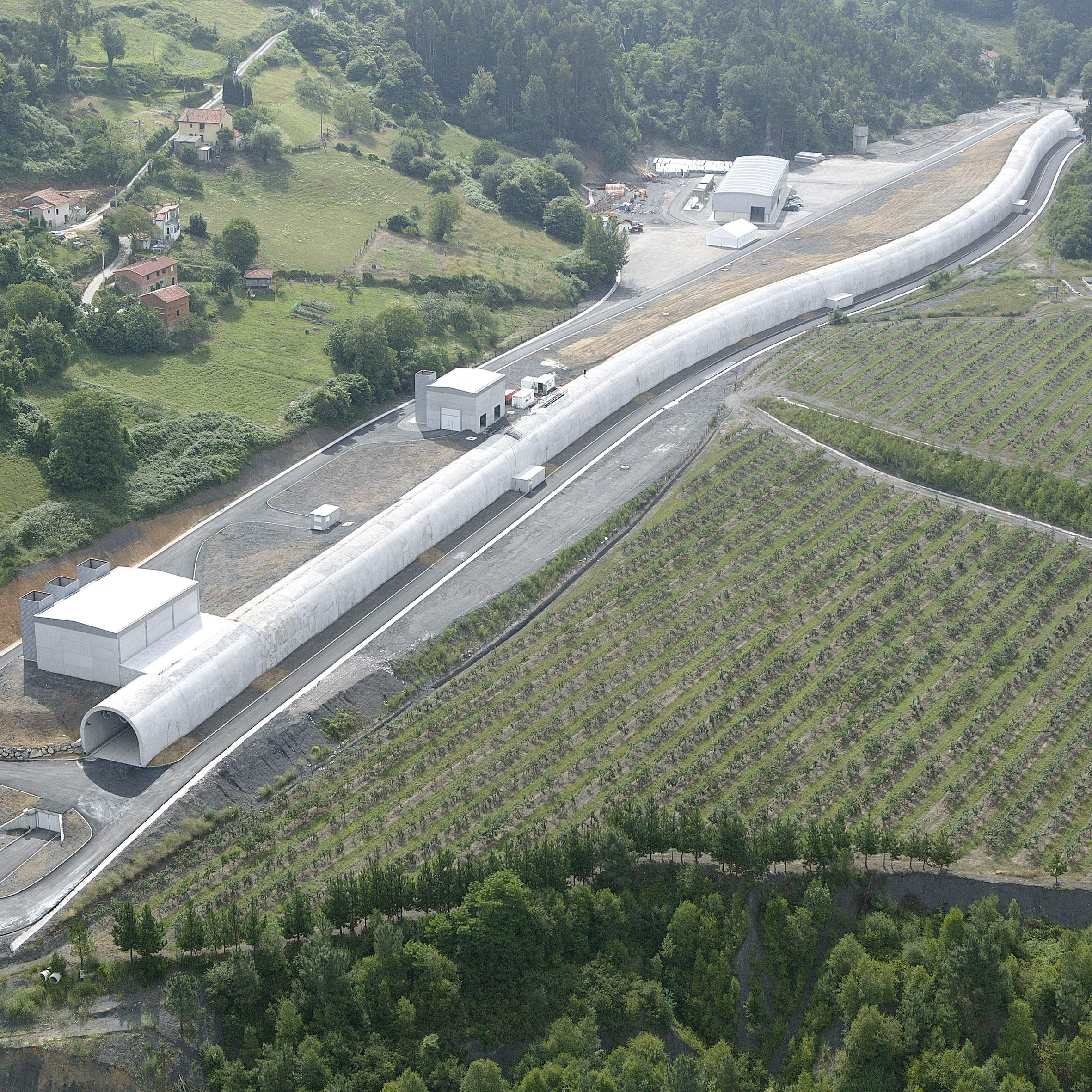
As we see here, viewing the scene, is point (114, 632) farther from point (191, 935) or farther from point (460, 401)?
point (460, 401)

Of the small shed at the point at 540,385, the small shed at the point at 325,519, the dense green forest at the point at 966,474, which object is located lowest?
the small shed at the point at 325,519

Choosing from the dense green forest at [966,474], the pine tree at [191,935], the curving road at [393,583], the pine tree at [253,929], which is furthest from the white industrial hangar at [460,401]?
the pine tree at [191,935]

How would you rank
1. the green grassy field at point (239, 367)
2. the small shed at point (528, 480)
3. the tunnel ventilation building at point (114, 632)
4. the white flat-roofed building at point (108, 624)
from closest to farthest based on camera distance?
the tunnel ventilation building at point (114, 632), the white flat-roofed building at point (108, 624), the small shed at point (528, 480), the green grassy field at point (239, 367)

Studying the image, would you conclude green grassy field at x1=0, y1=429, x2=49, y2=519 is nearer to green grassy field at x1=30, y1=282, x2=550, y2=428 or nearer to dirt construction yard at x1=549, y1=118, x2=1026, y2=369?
green grassy field at x1=30, y1=282, x2=550, y2=428

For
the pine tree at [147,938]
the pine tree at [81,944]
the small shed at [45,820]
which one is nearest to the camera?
the pine tree at [147,938]

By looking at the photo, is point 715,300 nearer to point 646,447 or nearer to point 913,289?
point 913,289

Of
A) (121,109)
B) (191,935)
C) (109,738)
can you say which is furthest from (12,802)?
(121,109)

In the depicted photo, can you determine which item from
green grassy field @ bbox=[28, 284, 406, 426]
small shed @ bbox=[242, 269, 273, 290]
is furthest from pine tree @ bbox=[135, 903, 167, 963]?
small shed @ bbox=[242, 269, 273, 290]

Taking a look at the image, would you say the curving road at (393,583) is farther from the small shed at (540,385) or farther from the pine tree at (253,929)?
the pine tree at (253,929)
